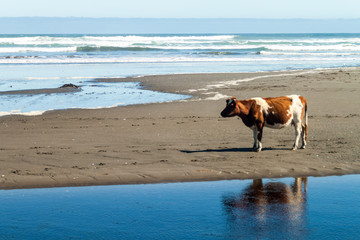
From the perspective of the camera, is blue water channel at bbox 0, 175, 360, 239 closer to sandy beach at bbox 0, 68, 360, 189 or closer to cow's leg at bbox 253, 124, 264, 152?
sandy beach at bbox 0, 68, 360, 189

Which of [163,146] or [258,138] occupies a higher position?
[258,138]

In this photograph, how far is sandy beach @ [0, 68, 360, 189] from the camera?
918 cm

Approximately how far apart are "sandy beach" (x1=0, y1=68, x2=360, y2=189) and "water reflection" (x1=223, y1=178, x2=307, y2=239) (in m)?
0.78

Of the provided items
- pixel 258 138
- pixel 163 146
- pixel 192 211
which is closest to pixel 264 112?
Result: pixel 258 138

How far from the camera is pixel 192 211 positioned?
7.32m

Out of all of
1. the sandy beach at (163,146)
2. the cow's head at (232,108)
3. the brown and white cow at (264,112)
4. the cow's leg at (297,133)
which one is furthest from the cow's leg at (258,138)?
the cow's leg at (297,133)

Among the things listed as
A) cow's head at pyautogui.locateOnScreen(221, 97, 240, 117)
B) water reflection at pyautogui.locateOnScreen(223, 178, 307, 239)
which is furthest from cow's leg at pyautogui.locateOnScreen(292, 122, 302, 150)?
water reflection at pyautogui.locateOnScreen(223, 178, 307, 239)

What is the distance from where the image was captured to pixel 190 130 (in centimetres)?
1308

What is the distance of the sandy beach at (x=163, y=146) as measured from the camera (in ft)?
30.1

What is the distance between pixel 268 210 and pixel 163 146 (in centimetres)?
421

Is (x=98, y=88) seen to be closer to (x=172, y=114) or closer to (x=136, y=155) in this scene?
(x=172, y=114)

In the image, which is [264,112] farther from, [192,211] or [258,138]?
[192,211]

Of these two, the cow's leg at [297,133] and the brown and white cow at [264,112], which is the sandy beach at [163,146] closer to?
the cow's leg at [297,133]

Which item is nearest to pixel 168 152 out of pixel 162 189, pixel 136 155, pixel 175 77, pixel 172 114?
pixel 136 155
